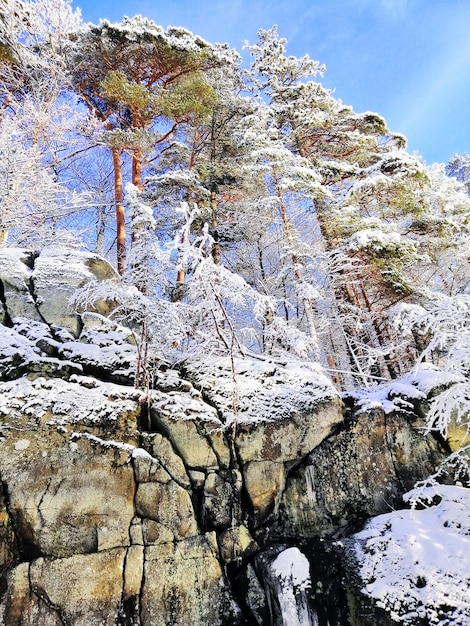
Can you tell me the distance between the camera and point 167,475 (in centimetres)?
521

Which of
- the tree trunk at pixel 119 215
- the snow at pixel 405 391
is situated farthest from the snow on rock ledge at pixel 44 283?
the snow at pixel 405 391

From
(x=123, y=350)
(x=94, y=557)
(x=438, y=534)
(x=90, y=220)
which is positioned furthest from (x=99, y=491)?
(x=90, y=220)

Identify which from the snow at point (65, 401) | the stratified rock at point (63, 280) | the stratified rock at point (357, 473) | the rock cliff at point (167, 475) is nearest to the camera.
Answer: the rock cliff at point (167, 475)

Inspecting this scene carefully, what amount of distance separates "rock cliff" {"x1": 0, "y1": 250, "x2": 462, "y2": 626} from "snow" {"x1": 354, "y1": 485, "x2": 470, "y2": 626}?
277 mm

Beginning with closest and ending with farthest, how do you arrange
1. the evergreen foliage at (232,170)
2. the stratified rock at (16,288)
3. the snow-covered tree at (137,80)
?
the stratified rock at (16,288)
the evergreen foliage at (232,170)
the snow-covered tree at (137,80)

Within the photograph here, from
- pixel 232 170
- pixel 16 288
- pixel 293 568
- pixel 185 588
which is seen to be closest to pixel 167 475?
pixel 185 588

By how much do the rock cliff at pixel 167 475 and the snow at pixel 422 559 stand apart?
28cm

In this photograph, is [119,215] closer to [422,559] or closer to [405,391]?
[405,391]

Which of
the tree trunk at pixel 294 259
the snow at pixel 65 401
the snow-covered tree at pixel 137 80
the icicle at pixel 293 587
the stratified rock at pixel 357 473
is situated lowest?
the icicle at pixel 293 587

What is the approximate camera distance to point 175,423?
18.4ft

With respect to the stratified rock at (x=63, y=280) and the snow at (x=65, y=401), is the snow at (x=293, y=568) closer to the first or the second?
the snow at (x=65, y=401)

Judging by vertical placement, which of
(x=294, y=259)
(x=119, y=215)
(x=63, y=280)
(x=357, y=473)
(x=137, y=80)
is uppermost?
(x=137, y=80)

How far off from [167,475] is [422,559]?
338 cm

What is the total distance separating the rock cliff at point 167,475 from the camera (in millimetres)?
4430
